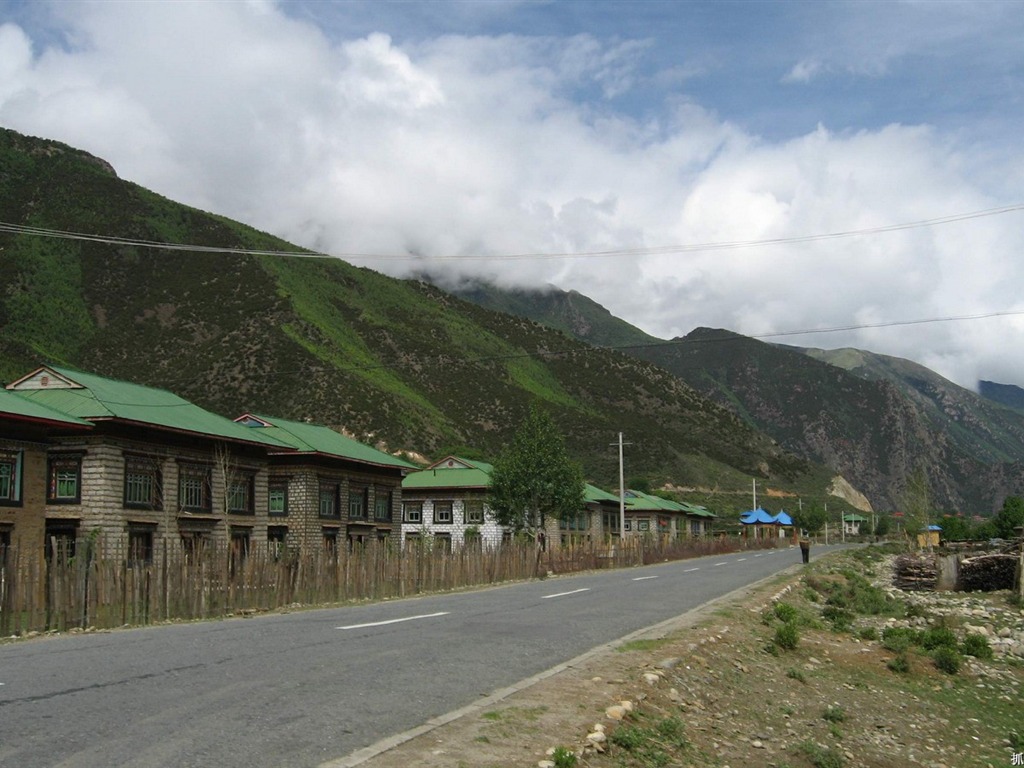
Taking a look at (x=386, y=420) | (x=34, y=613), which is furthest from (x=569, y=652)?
(x=386, y=420)

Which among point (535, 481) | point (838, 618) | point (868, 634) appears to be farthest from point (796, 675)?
point (535, 481)

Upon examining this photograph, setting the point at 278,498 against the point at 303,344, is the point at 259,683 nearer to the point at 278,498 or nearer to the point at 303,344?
the point at 278,498

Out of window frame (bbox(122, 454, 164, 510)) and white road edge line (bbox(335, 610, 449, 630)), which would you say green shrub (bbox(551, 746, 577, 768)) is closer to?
white road edge line (bbox(335, 610, 449, 630))

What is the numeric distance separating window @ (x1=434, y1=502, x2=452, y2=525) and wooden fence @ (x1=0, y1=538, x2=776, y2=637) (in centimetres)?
3310

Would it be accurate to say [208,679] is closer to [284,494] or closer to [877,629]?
[877,629]

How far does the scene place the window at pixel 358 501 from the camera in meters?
54.5

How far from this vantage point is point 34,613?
739 inches

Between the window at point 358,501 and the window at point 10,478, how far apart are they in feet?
78.4

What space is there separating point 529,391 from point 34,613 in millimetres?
104302

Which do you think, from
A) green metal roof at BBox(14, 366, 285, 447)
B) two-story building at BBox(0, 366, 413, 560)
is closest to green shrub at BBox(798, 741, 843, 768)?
two-story building at BBox(0, 366, 413, 560)

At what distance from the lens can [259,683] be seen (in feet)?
35.0

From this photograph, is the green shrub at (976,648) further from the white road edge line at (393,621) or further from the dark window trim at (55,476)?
the dark window trim at (55,476)

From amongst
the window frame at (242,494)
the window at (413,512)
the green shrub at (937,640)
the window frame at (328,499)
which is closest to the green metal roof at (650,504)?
the window at (413,512)

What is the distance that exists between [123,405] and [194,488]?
16.6 feet
